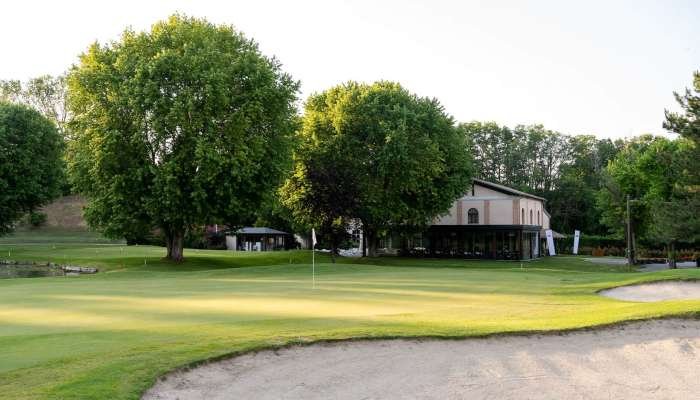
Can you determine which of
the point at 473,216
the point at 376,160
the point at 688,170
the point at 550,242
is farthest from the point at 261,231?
the point at 688,170

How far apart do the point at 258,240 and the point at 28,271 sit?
3778cm

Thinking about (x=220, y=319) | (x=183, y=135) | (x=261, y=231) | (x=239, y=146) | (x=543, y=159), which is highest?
(x=543, y=159)

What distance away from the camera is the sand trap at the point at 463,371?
10.3 metres

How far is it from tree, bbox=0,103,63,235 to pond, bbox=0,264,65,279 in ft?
22.6

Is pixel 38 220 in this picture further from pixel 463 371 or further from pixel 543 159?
pixel 463 371

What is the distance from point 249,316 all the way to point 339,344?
4.36m

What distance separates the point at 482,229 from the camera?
70.1 meters

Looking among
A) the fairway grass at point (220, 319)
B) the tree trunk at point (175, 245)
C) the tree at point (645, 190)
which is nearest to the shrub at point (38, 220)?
the tree trunk at point (175, 245)

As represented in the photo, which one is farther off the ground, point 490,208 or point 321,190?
point 321,190

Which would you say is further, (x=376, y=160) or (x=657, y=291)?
(x=376, y=160)

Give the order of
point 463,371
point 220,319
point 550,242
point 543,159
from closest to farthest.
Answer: point 463,371
point 220,319
point 550,242
point 543,159

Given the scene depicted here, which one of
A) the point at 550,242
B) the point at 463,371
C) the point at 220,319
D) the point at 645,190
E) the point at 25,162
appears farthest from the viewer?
the point at 550,242

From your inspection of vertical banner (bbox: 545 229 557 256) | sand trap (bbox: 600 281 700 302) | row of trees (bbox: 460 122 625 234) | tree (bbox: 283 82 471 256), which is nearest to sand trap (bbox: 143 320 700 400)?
sand trap (bbox: 600 281 700 302)

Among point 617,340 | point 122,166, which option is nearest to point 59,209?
point 122,166
